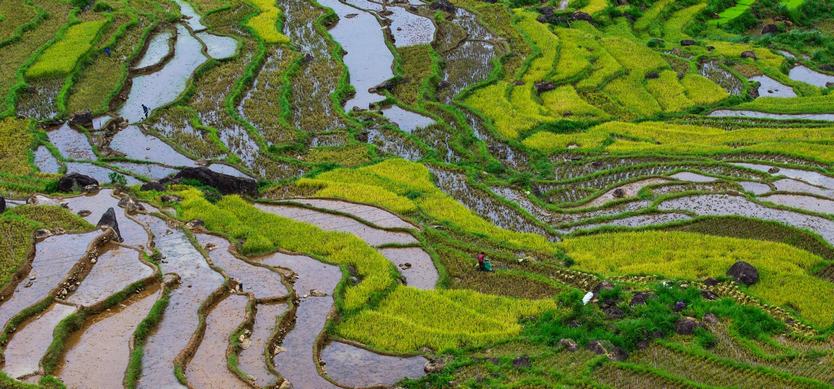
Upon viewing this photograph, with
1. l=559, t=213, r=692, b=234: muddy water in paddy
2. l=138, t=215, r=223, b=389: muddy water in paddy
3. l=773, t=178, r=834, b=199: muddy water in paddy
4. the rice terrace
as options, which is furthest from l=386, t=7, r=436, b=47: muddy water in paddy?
l=138, t=215, r=223, b=389: muddy water in paddy

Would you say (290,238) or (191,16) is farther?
(191,16)

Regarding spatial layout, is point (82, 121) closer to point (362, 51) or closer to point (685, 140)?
point (362, 51)

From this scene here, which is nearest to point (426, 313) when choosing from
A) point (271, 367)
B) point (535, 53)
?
point (271, 367)

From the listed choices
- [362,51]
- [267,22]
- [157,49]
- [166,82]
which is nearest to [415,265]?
[166,82]

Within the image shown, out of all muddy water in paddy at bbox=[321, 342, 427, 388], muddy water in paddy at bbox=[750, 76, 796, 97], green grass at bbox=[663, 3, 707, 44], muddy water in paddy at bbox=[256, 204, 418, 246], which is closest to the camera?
muddy water in paddy at bbox=[321, 342, 427, 388]

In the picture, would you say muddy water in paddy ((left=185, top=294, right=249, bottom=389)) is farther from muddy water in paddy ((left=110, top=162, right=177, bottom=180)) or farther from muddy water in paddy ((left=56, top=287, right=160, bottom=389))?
muddy water in paddy ((left=110, top=162, right=177, bottom=180))

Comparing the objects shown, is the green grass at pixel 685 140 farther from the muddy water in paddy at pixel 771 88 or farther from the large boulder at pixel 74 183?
the large boulder at pixel 74 183
